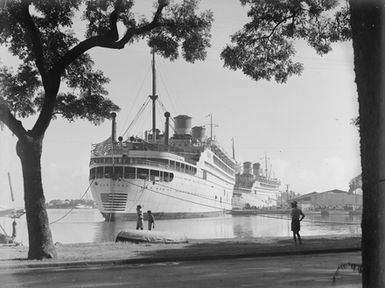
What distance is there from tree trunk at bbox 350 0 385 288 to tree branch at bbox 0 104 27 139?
31.2 feet

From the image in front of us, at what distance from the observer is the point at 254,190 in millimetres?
132000

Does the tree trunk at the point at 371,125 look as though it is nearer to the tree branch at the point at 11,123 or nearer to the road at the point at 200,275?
the road at the point at 200,275

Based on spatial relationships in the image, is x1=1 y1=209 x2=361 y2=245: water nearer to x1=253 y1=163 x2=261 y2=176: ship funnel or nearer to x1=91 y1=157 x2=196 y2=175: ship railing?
x1=91 y1=157 x2=196 y2=175: ship railing

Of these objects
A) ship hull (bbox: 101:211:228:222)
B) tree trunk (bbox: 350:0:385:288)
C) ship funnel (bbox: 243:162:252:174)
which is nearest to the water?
ship hull (bbox: 101:211:228:222)

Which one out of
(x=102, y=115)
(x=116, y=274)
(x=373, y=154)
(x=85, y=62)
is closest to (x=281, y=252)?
(x=116, y=274)

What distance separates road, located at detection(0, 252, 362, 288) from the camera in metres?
8.70

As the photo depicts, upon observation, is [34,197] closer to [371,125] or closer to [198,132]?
[371,125]

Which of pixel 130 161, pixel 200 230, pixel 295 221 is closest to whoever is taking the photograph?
pixel 295 221

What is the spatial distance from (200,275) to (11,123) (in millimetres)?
6204

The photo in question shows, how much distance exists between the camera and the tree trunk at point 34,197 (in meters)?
12.4

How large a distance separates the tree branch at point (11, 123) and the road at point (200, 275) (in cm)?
346

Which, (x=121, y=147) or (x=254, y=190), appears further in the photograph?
(x=254, y=190)

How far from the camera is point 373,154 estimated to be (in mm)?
4824

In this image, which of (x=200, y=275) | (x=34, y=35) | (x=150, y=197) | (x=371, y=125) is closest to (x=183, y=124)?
(x=150, y=197)
